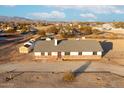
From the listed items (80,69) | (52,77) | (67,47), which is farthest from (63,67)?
(67,47)

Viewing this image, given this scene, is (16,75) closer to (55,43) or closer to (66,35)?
(55,43)

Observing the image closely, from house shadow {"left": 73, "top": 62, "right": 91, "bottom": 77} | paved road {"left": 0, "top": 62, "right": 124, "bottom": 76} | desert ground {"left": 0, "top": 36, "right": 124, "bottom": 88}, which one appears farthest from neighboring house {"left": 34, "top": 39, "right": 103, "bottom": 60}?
house shadow {"left": 73, "top": 62, "right": 91, "bottom": 77}

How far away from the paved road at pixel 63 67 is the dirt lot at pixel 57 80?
1.43m

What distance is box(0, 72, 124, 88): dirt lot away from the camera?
15106 mm

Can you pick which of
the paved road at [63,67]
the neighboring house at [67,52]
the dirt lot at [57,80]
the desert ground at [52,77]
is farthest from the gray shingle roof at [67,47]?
the dirt lot at [57,80]

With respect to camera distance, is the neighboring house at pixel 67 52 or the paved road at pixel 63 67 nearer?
the paved road at pixel 63 67

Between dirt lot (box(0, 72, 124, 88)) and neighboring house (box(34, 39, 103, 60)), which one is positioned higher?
neighboring house (box(34, 39, 103, 60))

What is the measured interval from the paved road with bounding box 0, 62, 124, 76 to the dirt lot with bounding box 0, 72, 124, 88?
143 cm

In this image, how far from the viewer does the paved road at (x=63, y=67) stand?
63.5ft

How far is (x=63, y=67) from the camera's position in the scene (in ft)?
66.7

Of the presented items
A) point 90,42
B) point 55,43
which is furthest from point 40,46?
point 90,42

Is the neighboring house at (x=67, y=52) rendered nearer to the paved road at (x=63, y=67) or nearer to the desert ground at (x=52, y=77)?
the desert ground at (x=52, y=77)

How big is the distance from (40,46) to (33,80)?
30.7 feet

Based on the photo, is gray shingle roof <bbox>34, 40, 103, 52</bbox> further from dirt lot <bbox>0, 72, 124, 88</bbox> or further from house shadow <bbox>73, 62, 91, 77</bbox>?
dirt lot <bbox>0, 72, 124, 88</bbox>
